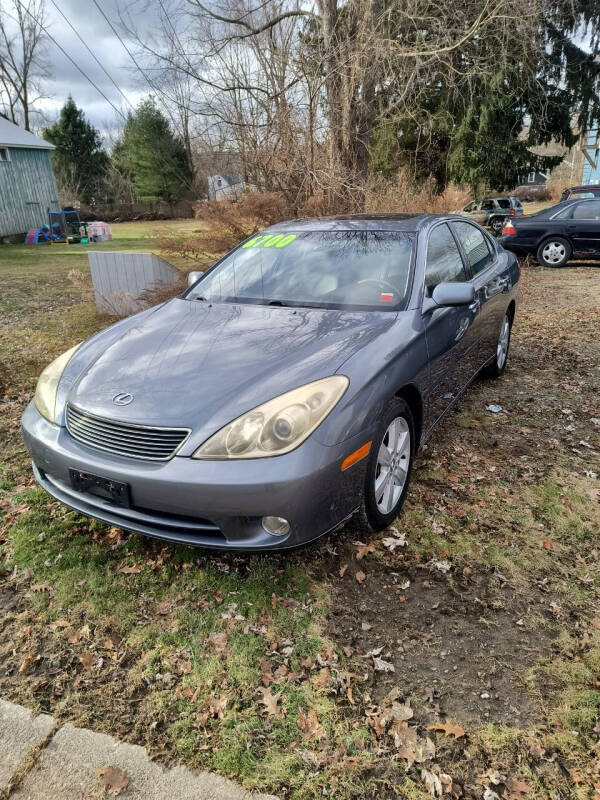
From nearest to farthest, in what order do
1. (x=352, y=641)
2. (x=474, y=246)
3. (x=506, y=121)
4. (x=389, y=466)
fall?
(x=352, y=641) → (x=389, y=466) → (x=474, y=246) → (x=506, y=121)

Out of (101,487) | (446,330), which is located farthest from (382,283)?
(101,487)

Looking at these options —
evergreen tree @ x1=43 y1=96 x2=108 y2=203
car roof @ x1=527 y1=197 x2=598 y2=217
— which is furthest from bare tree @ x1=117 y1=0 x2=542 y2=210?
evergreen tree @ x1=43 y1=96 x2=108 y2=203

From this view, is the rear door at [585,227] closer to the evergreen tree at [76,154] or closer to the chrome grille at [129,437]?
the chrome grille at [129,437]

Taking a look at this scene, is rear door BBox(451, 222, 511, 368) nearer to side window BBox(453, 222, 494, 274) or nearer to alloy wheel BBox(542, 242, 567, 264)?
side window BBox(453, 222, 494, 274)

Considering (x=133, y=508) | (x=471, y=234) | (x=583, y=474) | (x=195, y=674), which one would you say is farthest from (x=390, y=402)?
(x=471, y=234)

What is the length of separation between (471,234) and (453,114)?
55.7 feet

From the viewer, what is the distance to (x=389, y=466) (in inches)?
111

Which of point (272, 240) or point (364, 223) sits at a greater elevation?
point (364, 223)

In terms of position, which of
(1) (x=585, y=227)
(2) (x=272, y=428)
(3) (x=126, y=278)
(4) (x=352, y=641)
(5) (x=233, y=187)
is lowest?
(4) (x=352, y=641)

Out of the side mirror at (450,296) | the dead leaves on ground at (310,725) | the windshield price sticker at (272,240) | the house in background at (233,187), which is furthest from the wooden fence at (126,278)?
the dead leaves on ground at (310,725)

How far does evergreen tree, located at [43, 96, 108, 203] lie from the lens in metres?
40.1

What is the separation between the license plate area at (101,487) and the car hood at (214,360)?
28 cm

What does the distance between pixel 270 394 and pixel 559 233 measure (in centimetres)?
1118

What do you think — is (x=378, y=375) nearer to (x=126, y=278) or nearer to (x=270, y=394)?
(x=270, y=394)
